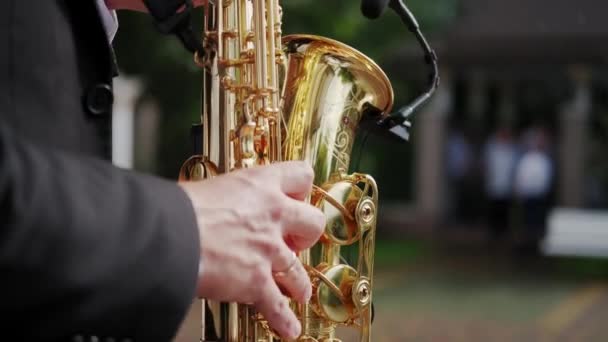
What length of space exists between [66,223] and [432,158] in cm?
1870

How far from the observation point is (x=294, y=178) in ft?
4.03

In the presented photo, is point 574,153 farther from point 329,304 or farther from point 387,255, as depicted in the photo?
point 329,304

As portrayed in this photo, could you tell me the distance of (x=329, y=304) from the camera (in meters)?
1.84

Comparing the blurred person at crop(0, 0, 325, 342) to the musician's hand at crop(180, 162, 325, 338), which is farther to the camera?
the musician's hand at crop(180, 162, 325, 338)

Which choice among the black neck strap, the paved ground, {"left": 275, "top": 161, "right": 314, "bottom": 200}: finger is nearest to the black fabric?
the black neck strap

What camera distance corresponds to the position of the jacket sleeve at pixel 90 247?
0.94m

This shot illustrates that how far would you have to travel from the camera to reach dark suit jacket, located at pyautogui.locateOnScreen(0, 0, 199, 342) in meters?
0.94

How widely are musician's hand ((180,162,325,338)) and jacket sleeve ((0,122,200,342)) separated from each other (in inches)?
1.6

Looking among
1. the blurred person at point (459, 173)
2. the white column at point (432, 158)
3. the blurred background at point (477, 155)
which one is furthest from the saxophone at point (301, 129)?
the blurred person at point (459, 173)

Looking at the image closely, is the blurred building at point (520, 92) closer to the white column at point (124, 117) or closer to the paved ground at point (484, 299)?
the paved ground at point (484, 299)

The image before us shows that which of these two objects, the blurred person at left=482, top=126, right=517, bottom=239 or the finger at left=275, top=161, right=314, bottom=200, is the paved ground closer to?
the blurred person at left=482, top=126, right=517, bottom=239

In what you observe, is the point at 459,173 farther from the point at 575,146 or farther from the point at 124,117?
the point at 124,117

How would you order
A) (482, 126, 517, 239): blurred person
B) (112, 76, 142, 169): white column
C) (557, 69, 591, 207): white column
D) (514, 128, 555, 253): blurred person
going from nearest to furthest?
(514, 128, 555, 253): blurred person, (112, 76, 142, 169): white column, (482, 126, 517, 239): blurred person, (557, 69, 591, 207): white column

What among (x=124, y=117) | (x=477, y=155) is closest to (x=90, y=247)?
(x=124, y=117)
